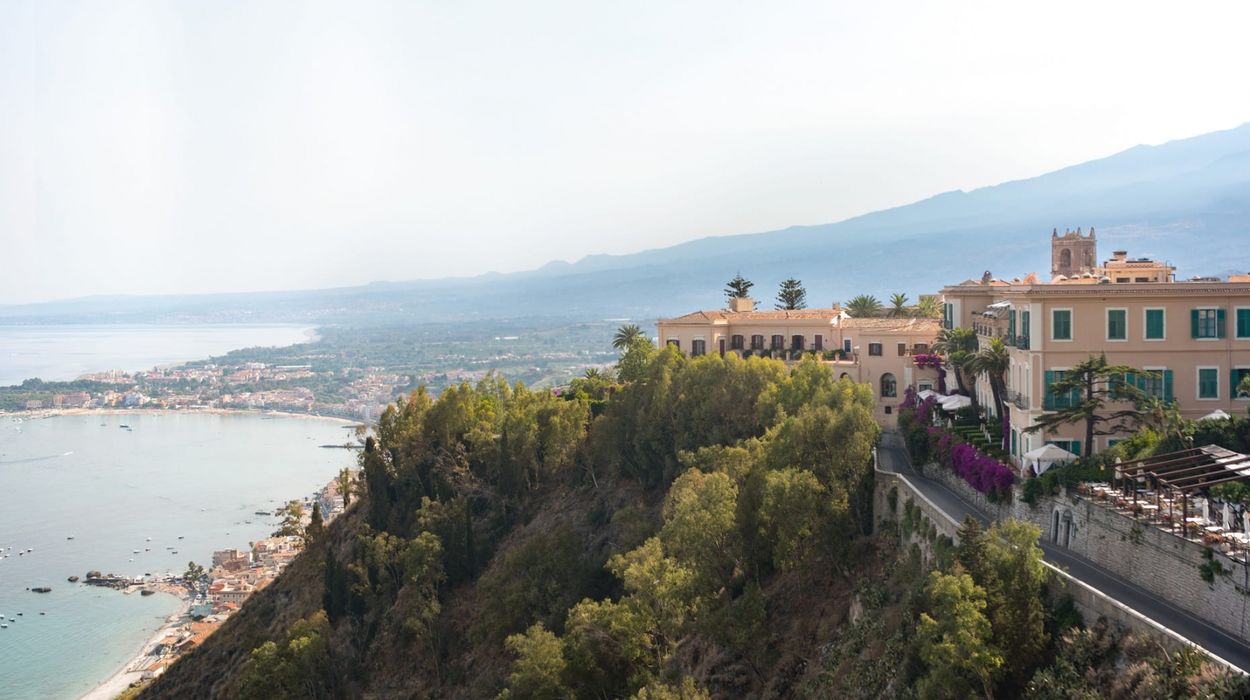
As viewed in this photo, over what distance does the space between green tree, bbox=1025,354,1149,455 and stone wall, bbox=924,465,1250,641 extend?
2.63 metres

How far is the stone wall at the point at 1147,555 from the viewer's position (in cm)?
1509

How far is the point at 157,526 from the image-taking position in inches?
4186

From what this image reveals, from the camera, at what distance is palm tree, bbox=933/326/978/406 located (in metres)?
33.2

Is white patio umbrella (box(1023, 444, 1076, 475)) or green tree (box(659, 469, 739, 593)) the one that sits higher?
white patio umbrella (box(1023, 444, 1076, 475))

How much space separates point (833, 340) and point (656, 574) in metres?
22.2

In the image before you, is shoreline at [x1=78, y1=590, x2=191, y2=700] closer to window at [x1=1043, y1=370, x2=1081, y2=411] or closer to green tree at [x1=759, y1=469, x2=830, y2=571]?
green tree at [x1=759, y1=469, x2=830, y2=571]

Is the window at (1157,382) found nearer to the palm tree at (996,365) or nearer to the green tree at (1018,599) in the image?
the palm tree at (996,365)

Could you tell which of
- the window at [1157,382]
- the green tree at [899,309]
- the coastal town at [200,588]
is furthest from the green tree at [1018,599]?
the coastal town at [200,588]

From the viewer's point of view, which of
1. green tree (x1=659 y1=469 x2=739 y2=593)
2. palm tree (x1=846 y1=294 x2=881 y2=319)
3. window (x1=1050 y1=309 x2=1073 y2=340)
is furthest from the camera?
palm tree (x1=846 y1=294 x2=881 y2=319)

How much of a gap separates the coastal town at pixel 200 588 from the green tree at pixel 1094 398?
40.8m

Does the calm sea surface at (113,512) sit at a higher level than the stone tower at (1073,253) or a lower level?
lower

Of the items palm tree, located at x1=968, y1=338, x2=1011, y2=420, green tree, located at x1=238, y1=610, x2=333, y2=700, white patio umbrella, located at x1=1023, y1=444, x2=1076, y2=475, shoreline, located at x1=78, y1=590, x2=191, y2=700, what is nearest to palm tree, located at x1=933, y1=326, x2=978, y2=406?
palm tree, located at x1=968, y1=338, x2=1011, y2=420

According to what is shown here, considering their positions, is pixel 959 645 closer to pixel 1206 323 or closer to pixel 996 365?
pixel 1206 323

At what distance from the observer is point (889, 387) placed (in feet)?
139
